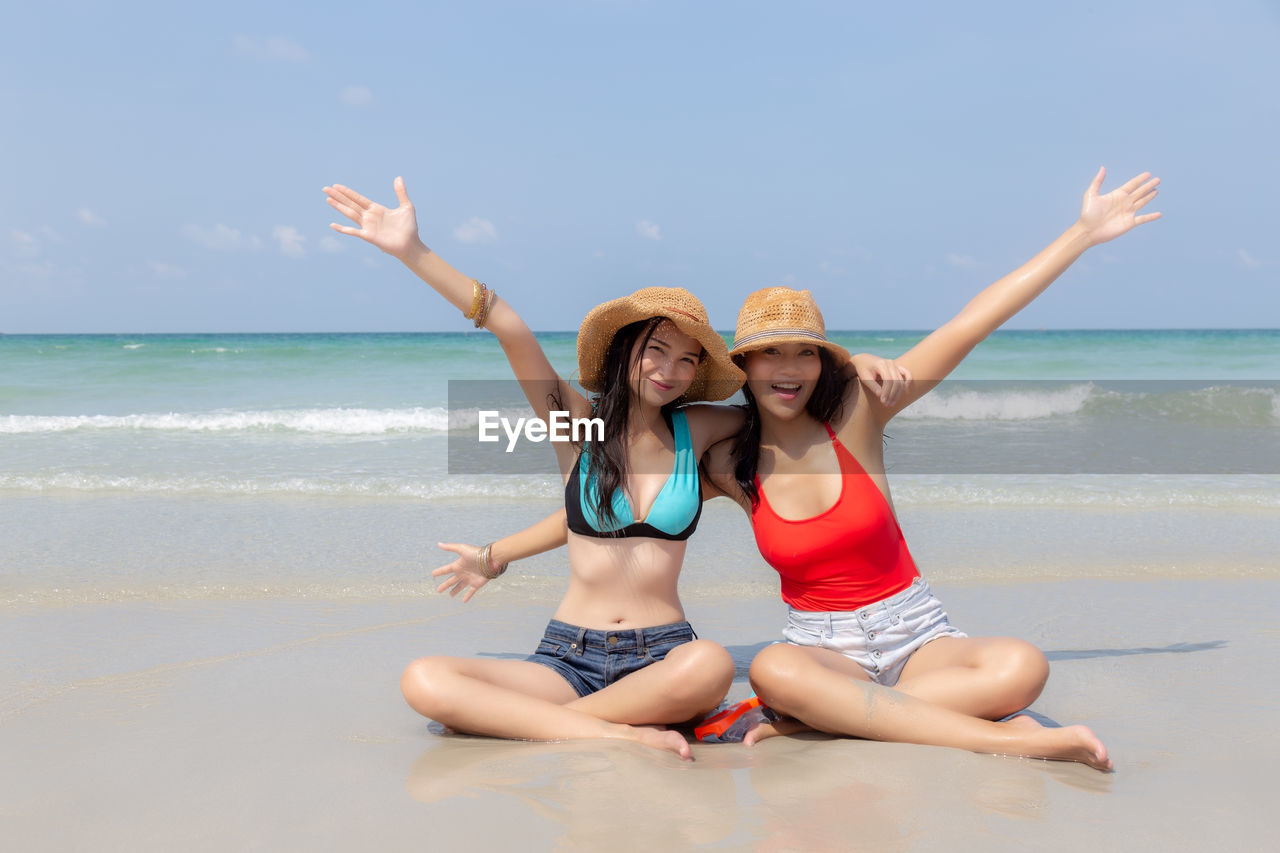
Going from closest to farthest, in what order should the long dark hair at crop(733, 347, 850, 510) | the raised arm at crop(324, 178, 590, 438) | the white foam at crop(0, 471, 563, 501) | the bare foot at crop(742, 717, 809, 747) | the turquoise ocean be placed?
the bare foot at crop(742, 717, 809, 747) → the raised arm at crop(324, 178, 590, 438) → the long dark hair at crop(733, 347, 850, 510) → the turquoise ocean → the white foam at crop(0, 471, 563, 501)

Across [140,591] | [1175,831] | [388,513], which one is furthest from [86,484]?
[1175,831]

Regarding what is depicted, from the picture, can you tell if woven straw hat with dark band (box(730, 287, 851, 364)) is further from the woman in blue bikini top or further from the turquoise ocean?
the turquoise ocean

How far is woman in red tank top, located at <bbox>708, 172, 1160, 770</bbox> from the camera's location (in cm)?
328

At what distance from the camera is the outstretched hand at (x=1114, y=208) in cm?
382

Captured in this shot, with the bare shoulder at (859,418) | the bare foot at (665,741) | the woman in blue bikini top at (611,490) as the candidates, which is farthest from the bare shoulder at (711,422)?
the bare foot at (665,741)

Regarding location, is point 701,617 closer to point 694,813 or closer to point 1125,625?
point 1125,625

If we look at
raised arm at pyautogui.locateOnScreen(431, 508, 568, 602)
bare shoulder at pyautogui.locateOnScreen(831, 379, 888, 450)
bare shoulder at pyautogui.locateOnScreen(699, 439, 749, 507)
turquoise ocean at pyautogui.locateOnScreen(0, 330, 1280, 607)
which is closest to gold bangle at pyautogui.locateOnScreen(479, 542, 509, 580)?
raised arm at pyautogui.locateOnScreen(431, 508, 568, 602)

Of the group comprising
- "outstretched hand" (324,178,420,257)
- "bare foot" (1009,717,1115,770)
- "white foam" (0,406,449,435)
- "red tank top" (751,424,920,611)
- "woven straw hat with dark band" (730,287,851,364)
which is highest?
"outstretched hand" (324,178,420,257)

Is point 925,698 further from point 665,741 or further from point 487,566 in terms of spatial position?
point 487,566

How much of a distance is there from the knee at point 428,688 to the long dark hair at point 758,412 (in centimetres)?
127

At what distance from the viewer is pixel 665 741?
10.5ft

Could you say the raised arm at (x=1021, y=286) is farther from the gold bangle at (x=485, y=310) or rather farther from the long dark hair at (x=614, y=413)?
the gold bangle at (x=485, y=310)

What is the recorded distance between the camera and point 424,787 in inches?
114

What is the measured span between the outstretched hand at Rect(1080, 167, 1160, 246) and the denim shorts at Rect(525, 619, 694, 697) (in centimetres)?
221
